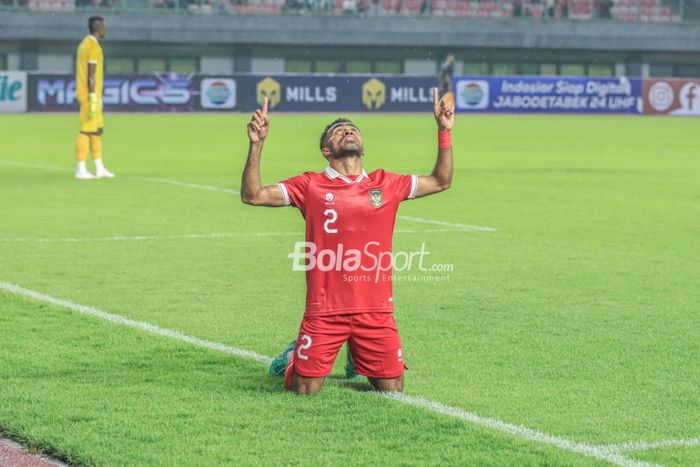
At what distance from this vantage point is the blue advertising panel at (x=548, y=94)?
1865 inches

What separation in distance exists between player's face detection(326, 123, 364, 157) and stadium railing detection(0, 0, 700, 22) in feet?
159

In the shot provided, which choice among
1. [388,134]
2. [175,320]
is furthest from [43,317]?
[388,134]

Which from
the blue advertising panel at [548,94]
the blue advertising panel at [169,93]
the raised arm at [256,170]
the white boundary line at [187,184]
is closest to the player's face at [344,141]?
the raised arm at [256,170]

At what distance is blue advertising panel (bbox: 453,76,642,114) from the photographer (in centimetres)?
4738

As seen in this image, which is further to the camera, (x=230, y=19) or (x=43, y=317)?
(x=230, y=19)

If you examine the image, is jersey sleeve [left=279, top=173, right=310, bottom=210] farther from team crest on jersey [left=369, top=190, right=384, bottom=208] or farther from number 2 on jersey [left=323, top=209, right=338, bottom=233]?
team crest on jersey [left=369, top=190, right=384, bottom=208]

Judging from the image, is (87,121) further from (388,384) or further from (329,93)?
(329,93)

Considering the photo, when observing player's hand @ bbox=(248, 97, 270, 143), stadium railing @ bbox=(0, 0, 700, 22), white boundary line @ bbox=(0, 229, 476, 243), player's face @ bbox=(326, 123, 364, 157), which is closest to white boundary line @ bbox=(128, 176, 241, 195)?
white boundary line @ bbox=(0, 229, 476, 243)

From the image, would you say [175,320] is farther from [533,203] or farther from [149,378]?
[533,203]

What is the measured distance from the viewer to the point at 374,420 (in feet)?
19.7

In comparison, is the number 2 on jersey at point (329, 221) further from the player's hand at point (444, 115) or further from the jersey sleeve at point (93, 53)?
the jersey sleeve at point (93, 53)

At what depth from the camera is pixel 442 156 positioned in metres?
6.86

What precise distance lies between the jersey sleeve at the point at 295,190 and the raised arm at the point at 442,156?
0.59 m

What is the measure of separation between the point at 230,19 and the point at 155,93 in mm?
10797
